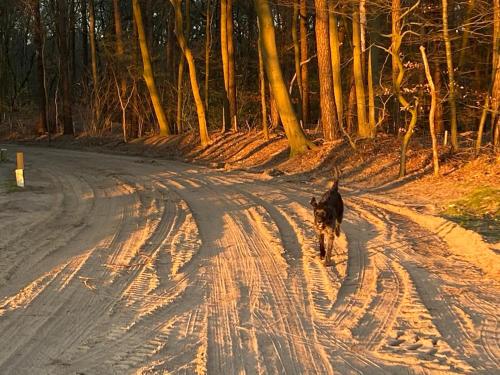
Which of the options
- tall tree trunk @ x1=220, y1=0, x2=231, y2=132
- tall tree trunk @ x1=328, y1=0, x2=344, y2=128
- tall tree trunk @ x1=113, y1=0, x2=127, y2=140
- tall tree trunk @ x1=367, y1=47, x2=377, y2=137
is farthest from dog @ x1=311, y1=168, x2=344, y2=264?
tall tree trunk @ x1=113, y1=0, x2=127, y2=140

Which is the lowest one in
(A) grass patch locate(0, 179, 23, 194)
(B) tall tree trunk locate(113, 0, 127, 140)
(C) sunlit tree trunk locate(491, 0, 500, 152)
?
(A) grass patch locate(0, 179, 23, 194)

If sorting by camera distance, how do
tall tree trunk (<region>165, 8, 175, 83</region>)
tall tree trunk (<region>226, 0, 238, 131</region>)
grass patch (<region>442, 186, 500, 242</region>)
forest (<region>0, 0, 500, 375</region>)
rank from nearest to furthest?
forest (<region>0, 0, 500, 375</region>), grass patch (<region>442, 186, 500, 242</region>), tall tree trunk (<region>226, 0, 238, 131</region>), tall tree trunk (<region>165, 8, 175, 83</region>)

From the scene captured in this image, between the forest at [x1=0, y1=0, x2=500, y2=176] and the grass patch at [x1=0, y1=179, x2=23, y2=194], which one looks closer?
the grass patch at [x1=0, y1=179, x2=23, y2=194]

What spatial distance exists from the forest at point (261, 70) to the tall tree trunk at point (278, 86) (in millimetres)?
44

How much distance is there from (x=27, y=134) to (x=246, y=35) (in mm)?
19014

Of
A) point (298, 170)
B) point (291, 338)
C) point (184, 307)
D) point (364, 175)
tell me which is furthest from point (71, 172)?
point (291, 338)

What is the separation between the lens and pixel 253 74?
38.1 m

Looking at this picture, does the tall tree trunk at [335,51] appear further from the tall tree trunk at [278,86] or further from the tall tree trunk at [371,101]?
the tall tree trunk at [278,86]

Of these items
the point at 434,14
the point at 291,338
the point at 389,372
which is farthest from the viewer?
the point at 434,14

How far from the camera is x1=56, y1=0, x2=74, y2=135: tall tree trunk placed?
35.6 metres

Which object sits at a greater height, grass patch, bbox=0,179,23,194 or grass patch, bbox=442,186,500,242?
grass patch, bbox=0,179,23,194

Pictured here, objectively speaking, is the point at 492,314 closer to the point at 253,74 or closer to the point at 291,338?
the point at 291,338

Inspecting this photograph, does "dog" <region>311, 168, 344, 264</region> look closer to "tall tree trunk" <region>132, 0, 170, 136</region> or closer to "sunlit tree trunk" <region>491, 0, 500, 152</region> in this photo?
"sunlit tree trunk" <region>491, 0, 500, 152</region>

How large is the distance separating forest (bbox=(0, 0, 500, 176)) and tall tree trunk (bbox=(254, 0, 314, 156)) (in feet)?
0.14
